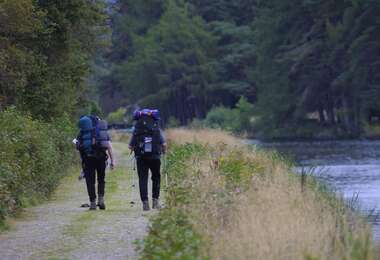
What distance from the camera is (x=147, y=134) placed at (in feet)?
59.2

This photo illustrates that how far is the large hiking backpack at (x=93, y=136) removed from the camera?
18.4 metres

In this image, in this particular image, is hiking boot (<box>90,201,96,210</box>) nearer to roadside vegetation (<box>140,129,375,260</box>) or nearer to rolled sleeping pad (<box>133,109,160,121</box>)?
rolled sleeping pad (<box>133,109,160,121</box>)

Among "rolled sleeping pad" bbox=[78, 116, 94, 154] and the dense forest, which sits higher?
the dense forest

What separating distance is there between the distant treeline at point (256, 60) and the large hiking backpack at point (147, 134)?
136 feet

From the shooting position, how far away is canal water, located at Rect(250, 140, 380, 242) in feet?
83.2

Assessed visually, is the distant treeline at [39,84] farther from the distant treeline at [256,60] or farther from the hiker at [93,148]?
the distant treeline at [256,60]

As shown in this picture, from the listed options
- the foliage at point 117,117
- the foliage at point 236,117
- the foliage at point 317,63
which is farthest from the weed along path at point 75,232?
the foliage at point 117,117

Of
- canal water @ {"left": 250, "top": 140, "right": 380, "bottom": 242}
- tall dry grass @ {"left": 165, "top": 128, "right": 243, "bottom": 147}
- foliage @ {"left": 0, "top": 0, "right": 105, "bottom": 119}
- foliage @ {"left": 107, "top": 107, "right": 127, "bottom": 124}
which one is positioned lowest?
canal water @ {"left": 250, "top": 140, "right": 380, "bottom": 242}

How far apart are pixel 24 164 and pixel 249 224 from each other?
7639 millimetres

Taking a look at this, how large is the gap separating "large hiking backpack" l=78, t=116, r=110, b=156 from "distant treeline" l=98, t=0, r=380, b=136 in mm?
40870

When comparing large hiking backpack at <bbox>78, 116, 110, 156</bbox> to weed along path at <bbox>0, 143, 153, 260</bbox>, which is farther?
large hiking backpack at <bbox>78, 116, 110, 156</bbox>

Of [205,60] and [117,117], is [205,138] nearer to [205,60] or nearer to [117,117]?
[205,60]

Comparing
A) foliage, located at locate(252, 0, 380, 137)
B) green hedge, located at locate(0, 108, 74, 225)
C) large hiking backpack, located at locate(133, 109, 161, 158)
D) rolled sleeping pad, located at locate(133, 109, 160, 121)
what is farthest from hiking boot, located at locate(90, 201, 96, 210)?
foliage, located at locate(252, 0, 380, 137)

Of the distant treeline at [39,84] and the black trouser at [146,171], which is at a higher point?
the distant treeline at [39,84]
